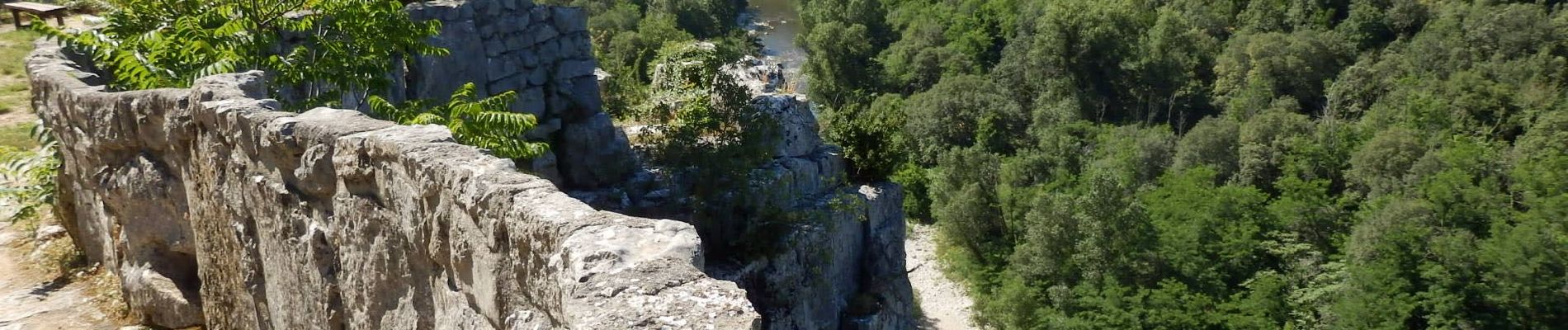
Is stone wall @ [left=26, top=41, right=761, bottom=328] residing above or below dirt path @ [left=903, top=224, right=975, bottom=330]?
above

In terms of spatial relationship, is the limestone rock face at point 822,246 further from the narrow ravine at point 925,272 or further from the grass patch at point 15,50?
the grass patch at point 15,50

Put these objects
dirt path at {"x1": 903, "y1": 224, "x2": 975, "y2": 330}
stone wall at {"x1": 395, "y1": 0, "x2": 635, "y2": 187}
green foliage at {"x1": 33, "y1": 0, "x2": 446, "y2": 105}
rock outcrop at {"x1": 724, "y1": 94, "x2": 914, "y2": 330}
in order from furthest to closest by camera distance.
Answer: dirt path at {"x1": 903, "y1": 224, "x2": 975, "y2": 330}
rock outcrop at {"x1": 724, "y1": 94, "x2": 914, "y2": 330}
stone wall at {"x1": 395, "y1": 0, "x2": 635, "y2": 187}
green foliage at {"x1": 33, "y1": 0, "x2": 446, "y2": 105}

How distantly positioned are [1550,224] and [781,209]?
1881 cm

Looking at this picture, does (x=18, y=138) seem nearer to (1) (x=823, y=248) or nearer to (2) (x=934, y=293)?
(1) (x=823, y=248)

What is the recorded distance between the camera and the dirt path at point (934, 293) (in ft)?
89.7

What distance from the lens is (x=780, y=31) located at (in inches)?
2098

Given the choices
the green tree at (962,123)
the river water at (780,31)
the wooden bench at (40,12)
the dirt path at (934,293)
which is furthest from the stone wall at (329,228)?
the river water at (780,31)

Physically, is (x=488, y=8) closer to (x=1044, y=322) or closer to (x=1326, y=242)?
(x=1044, y=322)

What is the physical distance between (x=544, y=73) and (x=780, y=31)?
120 ft

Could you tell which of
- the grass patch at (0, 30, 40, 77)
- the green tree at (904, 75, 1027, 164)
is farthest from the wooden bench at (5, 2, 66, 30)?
the green tree at (904, 75, 1027, 164)

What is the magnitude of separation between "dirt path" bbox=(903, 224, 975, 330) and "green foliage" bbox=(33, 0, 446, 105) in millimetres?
18209

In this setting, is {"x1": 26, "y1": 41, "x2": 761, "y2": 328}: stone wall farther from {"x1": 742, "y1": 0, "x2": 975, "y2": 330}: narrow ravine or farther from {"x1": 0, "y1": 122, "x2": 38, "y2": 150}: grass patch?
{"x1": 742, "y1": 0, "x2": 975, "y2": 330}: narrow ravine

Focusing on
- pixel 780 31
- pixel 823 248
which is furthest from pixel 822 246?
pixel 780 31

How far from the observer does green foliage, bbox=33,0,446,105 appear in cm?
798
